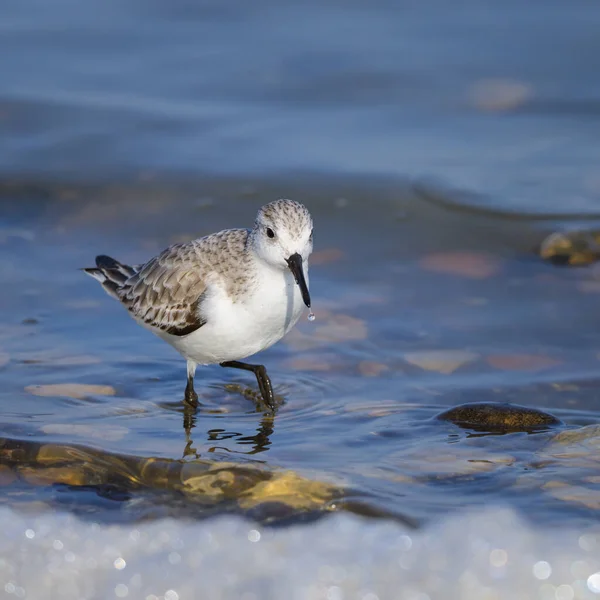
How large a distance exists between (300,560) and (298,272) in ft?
6.04

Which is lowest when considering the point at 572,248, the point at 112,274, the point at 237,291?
the point at 572,248

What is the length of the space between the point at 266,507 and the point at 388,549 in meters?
0.71

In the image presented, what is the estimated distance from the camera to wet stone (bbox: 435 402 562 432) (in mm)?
6359

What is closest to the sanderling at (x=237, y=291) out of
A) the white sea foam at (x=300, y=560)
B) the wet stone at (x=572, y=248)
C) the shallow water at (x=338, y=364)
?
the shallow water at (x=338, y=364)

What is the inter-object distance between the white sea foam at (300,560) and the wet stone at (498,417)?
1.28m

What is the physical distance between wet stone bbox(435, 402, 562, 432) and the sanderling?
41.6 inches

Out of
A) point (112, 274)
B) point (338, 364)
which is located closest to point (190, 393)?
point (338, 364)

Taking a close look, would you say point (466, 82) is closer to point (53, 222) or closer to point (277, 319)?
point (53, 222)

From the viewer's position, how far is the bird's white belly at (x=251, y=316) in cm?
639

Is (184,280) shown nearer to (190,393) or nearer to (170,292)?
(170,292)

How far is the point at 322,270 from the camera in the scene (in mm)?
9234

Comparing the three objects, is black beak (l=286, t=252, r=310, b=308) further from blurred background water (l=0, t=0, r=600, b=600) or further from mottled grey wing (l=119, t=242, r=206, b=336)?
blurred background water (l=0, t=0, r=600, b=600)

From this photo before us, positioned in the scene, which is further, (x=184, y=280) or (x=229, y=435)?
(x=184, y=280)

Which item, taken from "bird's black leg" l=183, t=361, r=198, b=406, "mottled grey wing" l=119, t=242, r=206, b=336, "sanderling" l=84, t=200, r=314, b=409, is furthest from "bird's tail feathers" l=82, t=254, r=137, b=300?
"bird's black leg" l=183, t=361, r=198, b=406
